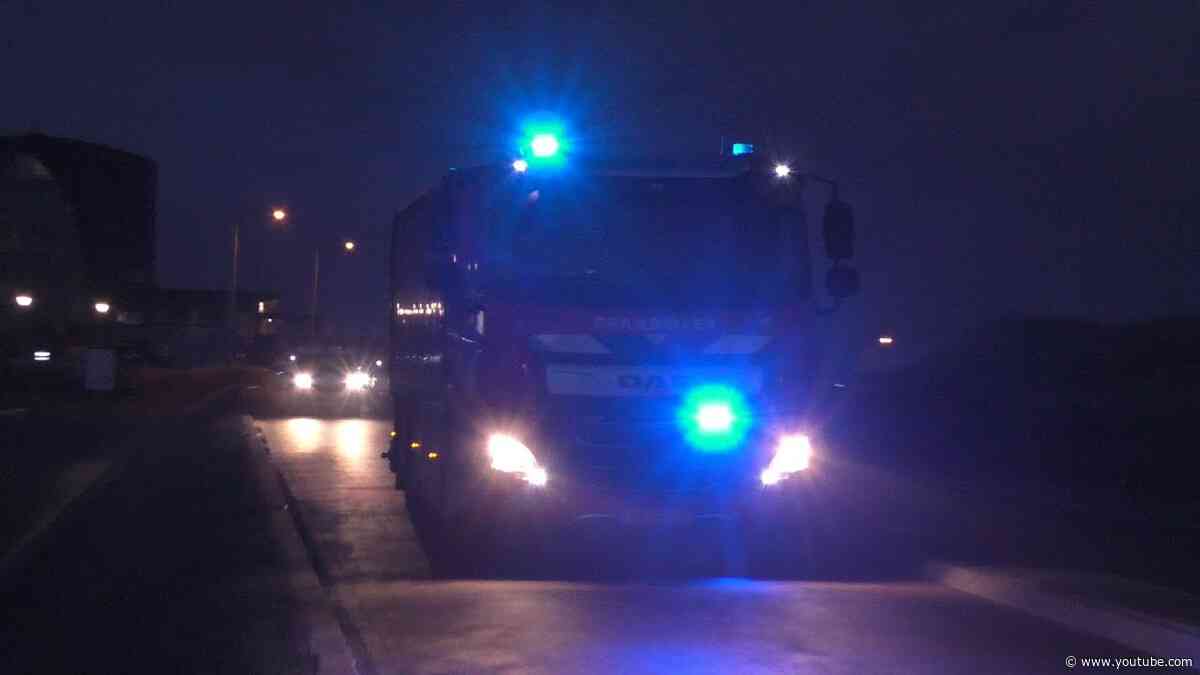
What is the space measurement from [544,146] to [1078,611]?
5675 millimetres

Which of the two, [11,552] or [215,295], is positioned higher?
[215,295]

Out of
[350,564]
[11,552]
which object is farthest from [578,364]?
Answer: [11,552]

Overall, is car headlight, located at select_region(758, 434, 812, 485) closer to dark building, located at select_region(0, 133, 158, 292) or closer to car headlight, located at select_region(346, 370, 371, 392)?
car headlight, located at select_region(346, 370, 371, 392)

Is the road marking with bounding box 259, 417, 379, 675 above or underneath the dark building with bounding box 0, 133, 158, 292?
underneath

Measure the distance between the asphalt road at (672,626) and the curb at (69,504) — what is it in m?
2.47

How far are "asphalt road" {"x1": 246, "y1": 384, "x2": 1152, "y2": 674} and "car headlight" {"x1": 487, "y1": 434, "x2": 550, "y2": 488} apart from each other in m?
0.85

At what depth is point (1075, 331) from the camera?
3497 cm

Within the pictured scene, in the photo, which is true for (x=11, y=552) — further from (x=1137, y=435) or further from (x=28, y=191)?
(x=28, y=191)

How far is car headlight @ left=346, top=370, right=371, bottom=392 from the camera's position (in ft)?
155

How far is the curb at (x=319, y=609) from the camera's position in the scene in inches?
313

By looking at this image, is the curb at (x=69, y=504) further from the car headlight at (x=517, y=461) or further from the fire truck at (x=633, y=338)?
the car headlight at (x=517, y=461)

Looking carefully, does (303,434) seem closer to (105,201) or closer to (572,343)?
(572,343)

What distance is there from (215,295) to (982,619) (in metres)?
112

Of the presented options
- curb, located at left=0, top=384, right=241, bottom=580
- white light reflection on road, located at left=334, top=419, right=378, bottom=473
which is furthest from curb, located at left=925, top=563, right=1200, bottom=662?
white light reflection on road, located at left=334, top=419, right=378, bottom=473
